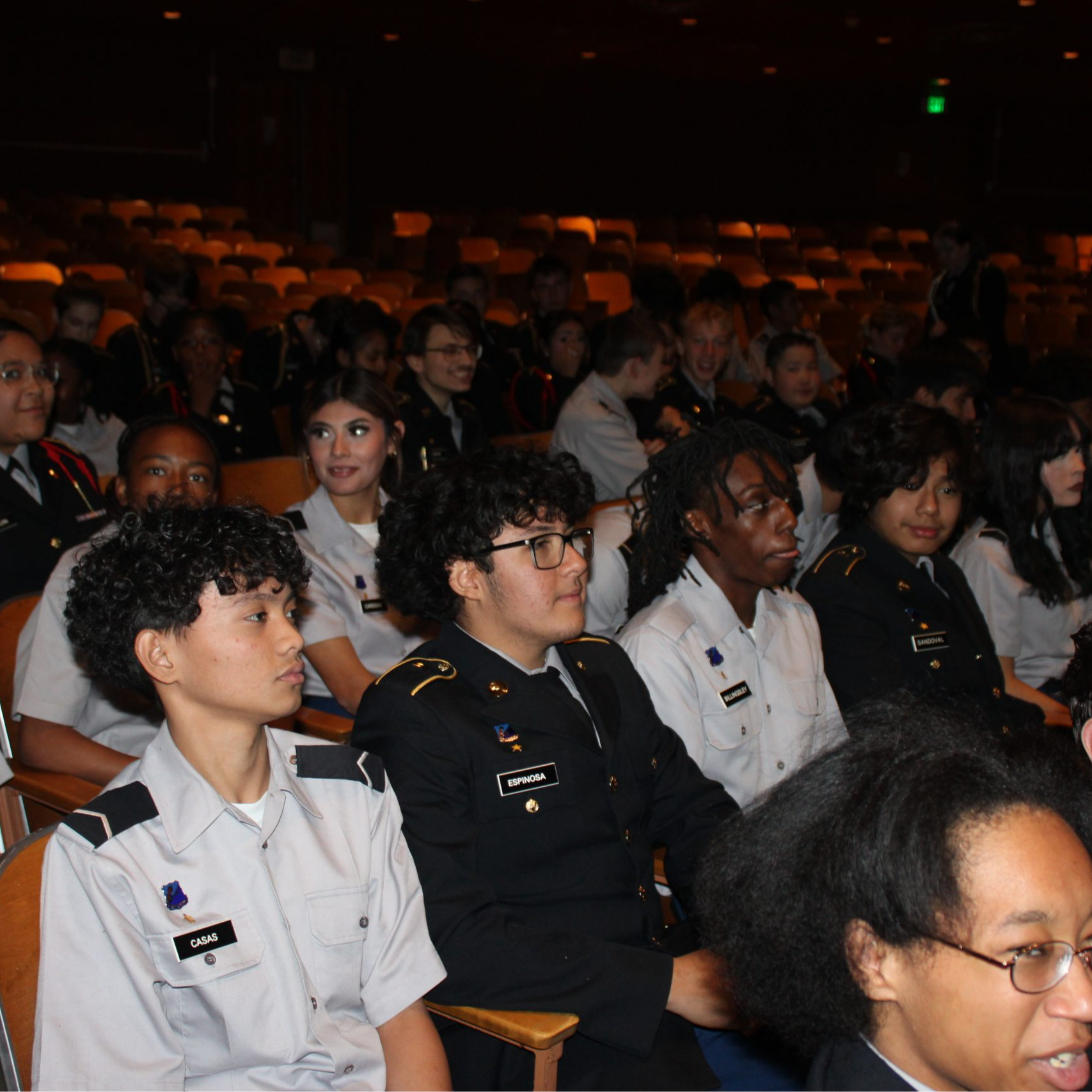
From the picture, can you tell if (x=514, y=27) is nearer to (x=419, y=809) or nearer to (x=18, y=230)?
(x=18, y=230)

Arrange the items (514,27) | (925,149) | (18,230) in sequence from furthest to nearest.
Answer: (925,149)
(514,27)
(18,230)

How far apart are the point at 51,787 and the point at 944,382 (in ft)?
10.3

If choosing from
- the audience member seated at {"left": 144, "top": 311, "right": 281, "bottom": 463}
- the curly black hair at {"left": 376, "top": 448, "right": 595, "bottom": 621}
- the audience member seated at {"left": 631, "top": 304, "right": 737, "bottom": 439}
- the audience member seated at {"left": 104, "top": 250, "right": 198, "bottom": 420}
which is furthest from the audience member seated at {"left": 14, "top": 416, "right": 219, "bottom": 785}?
the audience member seated at {"left": 631, "top": 304, "right": 737, "bottom": 439}

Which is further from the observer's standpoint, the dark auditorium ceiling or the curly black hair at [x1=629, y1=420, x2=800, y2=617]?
the dark auditorium ceiling

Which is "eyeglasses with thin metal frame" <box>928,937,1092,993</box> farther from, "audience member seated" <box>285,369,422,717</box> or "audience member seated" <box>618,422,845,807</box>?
"audience member seated" <box>285,369,422,717</box>

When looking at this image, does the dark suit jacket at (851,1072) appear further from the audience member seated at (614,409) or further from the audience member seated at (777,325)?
the audience member seated at (777,325)

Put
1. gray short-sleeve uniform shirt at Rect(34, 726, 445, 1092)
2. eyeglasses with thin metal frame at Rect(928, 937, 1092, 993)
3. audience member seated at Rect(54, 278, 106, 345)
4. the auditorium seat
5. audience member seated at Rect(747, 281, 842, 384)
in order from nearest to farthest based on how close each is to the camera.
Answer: eyeglasses with thin metal frame at Rect(928, 937, 1092, 993) → gray short-sleeve uniform shirt at Rect(34, 726, 445, 1092) → audience member seated at Rect(54, 278, 106, 345) → audience member seated at Rect(747, 281, 842, 384) → the auditorium seat

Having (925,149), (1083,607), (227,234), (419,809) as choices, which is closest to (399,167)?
(227,234)

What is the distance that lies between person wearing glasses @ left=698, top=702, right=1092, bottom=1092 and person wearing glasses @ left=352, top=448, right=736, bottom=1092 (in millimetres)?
534

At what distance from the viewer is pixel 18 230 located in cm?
875

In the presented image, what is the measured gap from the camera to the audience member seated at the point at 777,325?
6.85 m

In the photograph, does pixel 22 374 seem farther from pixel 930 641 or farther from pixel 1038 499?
pixel 1038 499

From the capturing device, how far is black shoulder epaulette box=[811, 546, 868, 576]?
8.58ft

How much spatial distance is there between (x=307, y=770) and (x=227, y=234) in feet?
29.7
